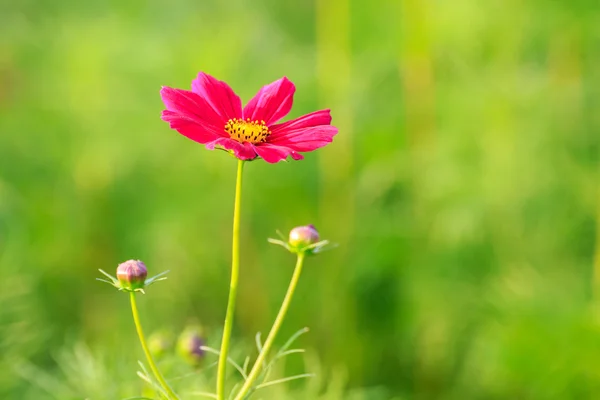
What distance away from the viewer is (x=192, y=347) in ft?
1.72

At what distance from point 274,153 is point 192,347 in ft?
0.65

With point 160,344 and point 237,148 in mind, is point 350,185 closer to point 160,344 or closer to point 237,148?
point 160,344

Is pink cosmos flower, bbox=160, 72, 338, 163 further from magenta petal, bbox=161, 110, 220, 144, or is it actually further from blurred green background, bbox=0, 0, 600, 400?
blurred green background, bbox=0, 0, 600, 400

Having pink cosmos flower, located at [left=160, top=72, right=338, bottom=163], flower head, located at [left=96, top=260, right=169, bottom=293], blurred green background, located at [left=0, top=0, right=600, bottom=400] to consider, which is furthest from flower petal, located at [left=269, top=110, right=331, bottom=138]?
blurred green background, located at [left=0, top=0, right=600, bottom=400]

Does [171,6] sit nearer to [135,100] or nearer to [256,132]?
[135,100]

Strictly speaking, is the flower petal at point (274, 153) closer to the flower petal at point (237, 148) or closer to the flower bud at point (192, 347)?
the flower petal at point (237, 148)

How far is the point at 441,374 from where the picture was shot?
1.27 meters

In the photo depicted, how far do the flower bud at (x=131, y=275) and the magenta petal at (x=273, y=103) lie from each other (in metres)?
0.12

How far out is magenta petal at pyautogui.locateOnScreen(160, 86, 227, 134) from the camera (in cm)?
40

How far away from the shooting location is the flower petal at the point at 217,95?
424 mm

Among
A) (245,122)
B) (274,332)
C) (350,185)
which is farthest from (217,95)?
(350,185)

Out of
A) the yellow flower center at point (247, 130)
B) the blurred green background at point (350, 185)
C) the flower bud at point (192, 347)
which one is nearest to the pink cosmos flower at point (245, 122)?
the yellow flower center at point (247, 130)

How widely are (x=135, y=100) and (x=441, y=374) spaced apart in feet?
2.42

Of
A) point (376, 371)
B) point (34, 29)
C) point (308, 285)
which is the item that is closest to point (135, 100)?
point (34, 29)
